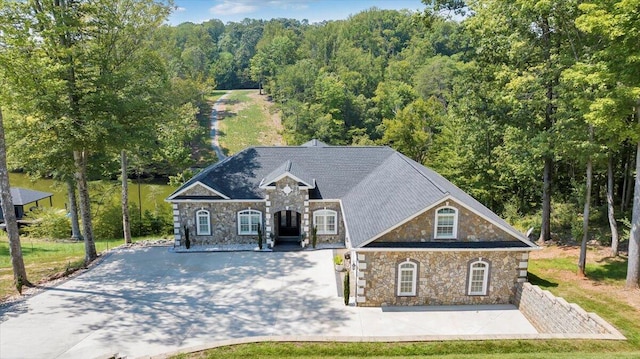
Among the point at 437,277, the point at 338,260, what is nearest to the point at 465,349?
the point at 437,277

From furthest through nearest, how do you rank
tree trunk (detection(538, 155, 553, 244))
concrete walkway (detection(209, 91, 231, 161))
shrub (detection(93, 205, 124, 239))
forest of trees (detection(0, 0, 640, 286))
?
1. concrete walkway (detection(209, 91, 231, 161))
2. shrub (detection(93, 205, 124, 239))
3. tree trunk (detection(538, 155, 553, 244))
4. forest of trees (detection(0, 0, 640, 286))

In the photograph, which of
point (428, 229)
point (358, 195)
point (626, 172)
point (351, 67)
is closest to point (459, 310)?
point (428, 229)

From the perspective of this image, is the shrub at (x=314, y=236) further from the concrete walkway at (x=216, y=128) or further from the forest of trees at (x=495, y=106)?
the concrete walkway at (x=216, y=128)

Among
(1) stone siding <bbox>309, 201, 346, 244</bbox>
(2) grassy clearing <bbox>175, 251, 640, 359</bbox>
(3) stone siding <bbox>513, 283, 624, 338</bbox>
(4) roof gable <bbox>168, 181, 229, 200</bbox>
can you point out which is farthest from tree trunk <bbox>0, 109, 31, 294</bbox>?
(3) stone siding <bbox>513, 283, 624, 338</bbox>

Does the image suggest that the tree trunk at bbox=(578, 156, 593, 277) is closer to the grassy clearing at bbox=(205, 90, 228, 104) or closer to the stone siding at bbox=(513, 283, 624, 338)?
the stone siding at bbox=(513, 283, 624, 338)

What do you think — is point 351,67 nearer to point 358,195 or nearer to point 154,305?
point 358,195

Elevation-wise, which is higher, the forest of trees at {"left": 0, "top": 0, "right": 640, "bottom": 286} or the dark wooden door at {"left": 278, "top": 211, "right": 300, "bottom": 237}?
the forest of trees at {"left": 0, "top": 0, "right": 640, "bottom": 286}

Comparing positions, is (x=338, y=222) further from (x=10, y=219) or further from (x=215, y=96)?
(x=215, y=96)
